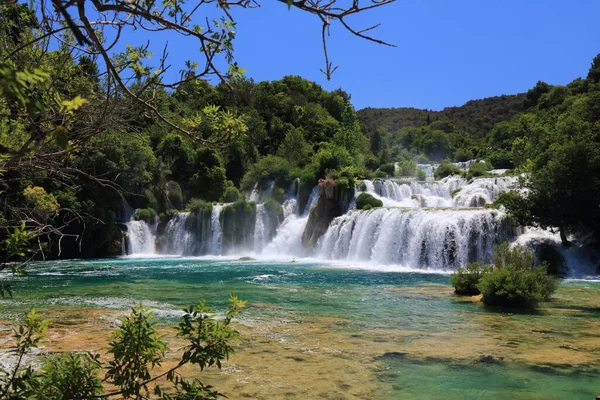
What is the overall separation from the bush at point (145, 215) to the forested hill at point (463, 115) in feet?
162

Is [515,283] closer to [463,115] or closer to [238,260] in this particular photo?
[238,260]

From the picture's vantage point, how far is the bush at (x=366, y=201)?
31.2 meters

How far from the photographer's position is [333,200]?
32844 millimetres

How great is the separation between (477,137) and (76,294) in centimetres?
8034

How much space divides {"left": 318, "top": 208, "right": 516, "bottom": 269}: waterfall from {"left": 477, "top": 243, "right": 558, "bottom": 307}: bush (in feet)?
29.2

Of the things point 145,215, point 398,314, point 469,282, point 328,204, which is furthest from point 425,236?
point 145,215

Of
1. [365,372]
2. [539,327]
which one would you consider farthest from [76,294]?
[539,327]

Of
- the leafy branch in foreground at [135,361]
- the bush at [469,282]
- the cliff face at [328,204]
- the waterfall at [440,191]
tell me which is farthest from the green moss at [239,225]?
the leafy branch in foreground at [135,361]

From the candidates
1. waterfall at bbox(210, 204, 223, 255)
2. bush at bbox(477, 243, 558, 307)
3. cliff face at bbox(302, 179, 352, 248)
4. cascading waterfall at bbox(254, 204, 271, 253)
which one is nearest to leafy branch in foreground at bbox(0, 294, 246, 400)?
bush at bbox(477, 243, 558, 307)

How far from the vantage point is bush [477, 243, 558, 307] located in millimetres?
12422

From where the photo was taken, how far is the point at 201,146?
53.4ft

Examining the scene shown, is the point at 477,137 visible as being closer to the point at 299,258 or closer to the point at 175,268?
the point at 299,258

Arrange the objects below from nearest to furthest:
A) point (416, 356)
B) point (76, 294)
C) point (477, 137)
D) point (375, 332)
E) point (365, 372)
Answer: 1. point (365, 372)
2. point (416, 356)
3. point (375, 332)
4. point (76, 294)
5. point (477, 137)

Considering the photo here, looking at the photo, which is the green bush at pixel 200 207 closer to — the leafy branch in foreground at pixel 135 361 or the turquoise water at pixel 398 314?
the turquoise water at pixel 398 314
